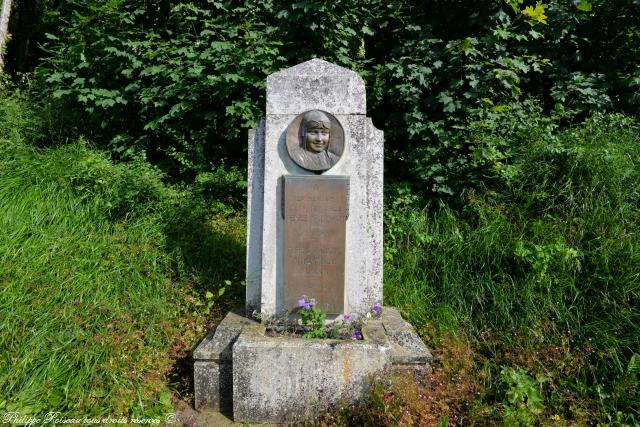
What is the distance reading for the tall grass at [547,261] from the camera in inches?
108

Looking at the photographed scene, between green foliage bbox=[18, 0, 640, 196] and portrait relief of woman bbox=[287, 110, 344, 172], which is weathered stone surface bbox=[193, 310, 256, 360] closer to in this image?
portrait relief of woman bbox=[287, 110, 344, 172]

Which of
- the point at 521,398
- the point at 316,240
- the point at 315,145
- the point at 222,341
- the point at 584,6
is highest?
the point at 584,6

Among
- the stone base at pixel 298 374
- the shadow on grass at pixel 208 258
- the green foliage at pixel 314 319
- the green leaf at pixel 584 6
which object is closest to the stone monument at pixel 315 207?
the green foliage at pixel 314 319

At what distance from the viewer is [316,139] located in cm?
278

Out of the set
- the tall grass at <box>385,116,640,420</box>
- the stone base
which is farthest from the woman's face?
the tall grass at <box>385,116,640,420</box>

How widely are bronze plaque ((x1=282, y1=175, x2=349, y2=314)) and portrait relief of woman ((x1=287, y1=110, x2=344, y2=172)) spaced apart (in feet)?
0.39

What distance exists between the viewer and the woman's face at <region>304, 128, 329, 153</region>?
2773mm

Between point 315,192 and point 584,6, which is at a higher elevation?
point 584,6

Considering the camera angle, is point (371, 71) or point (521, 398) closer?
point (521, 398)

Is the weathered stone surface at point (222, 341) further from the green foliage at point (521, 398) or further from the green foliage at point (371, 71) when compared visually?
the green foliage at point (371, 71)

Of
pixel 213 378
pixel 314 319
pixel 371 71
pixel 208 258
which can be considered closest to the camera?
pixel 213 378

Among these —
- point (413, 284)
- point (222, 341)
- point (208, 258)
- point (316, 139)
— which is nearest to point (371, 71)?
point (316, 139)

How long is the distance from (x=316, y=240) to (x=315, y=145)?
2.26 feet

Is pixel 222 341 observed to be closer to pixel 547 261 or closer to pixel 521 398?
pixel 521 398
